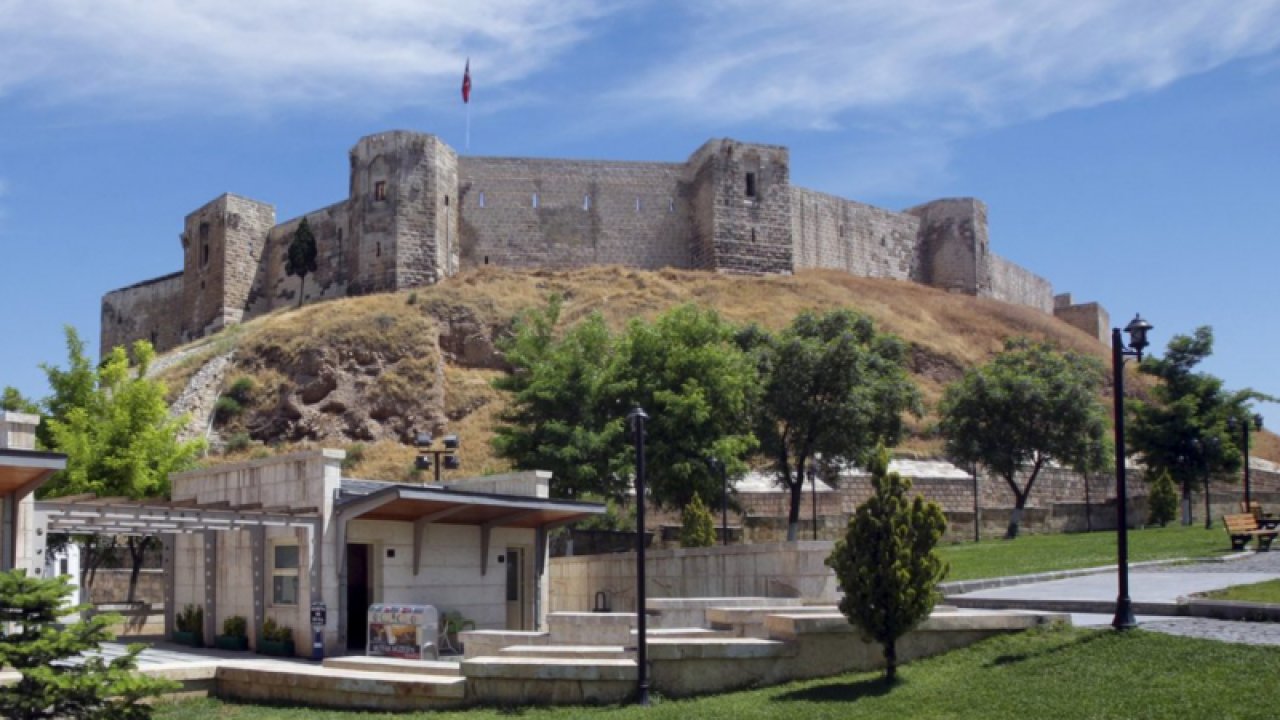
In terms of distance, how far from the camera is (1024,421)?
38.3 meters

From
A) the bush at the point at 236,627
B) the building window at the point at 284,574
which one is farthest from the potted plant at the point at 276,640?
the bush at the point at 236,627

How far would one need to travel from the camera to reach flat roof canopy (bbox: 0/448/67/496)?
14500 millimetres

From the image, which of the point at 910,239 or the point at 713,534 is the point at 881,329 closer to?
the point at 910,239

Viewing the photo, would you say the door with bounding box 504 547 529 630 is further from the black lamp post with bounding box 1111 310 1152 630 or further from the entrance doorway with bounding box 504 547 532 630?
the black lamp post with bounding box 1111 310 1152 630

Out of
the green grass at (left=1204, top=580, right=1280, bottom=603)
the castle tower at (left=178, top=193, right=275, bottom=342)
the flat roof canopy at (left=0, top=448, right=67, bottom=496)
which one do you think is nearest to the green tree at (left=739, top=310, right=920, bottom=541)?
the green grass at (left=1204, top=580, right=1280, bottom=603)

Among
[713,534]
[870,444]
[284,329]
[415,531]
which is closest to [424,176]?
[284,329]

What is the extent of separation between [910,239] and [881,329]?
18714mm

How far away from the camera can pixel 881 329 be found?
59.7 meters

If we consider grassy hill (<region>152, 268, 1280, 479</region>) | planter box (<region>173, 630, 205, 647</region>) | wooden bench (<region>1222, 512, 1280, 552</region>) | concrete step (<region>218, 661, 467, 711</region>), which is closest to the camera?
concrete step (<region>218, 661, 467, 711</region>)

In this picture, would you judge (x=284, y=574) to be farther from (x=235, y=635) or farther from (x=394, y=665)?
(x=394, y=665)

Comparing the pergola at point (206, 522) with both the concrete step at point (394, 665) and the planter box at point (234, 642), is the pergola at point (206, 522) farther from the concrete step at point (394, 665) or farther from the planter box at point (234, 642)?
the concrete step at point (394, 665)

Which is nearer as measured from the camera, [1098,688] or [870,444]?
[1098,688]

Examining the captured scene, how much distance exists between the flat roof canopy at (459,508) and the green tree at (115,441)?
36.7 ft

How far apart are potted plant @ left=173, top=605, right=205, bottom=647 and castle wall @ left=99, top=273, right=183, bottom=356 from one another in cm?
5058
